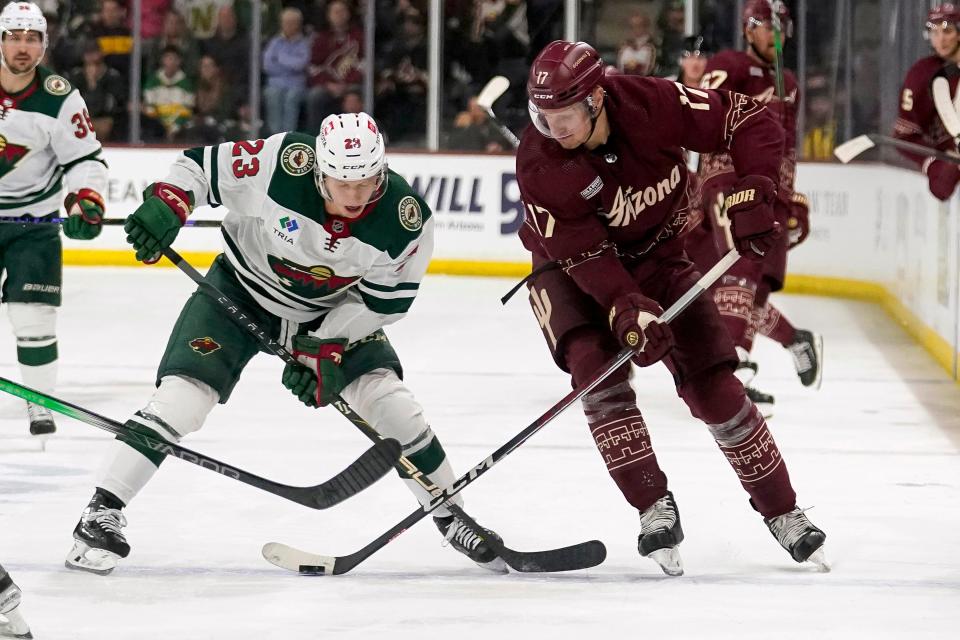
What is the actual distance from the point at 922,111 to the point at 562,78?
2961 mm

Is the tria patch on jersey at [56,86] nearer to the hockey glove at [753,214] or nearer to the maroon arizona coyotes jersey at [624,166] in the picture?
the maroon arizona coyotes jersey at [624,166]

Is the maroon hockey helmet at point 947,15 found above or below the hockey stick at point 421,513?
above

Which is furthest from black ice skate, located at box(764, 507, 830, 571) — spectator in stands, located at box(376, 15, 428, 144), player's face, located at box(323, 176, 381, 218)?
spectator in stands, located at box(376, 15, 428, 144)

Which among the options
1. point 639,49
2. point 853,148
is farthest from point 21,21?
point 639,49

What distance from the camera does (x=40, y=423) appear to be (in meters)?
4.48

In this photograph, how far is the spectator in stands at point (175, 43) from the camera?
9.66 m

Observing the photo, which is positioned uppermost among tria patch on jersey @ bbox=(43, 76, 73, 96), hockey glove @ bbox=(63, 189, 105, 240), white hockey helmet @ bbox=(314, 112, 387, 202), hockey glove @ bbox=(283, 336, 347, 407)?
white hockey helmet @ bbox=(314, 112, 387, 202)

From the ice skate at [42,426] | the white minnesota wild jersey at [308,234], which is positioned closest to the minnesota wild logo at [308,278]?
the white minnesota wild jersey at [308,234]

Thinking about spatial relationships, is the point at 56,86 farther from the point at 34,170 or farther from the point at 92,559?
the point at 92,559

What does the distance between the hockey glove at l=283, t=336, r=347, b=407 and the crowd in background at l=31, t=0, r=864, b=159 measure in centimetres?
637

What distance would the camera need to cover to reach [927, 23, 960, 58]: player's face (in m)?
5.44

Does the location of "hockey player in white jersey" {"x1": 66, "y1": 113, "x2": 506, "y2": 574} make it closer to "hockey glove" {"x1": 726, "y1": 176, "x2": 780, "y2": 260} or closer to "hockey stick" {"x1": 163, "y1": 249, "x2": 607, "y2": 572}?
"hockey stick" {"x1": 163, "y1": 249, "x2": 607, "y2": 572}

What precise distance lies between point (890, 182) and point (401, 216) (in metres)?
5.10

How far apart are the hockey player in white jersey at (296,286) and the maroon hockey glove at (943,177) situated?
300 centimetres
